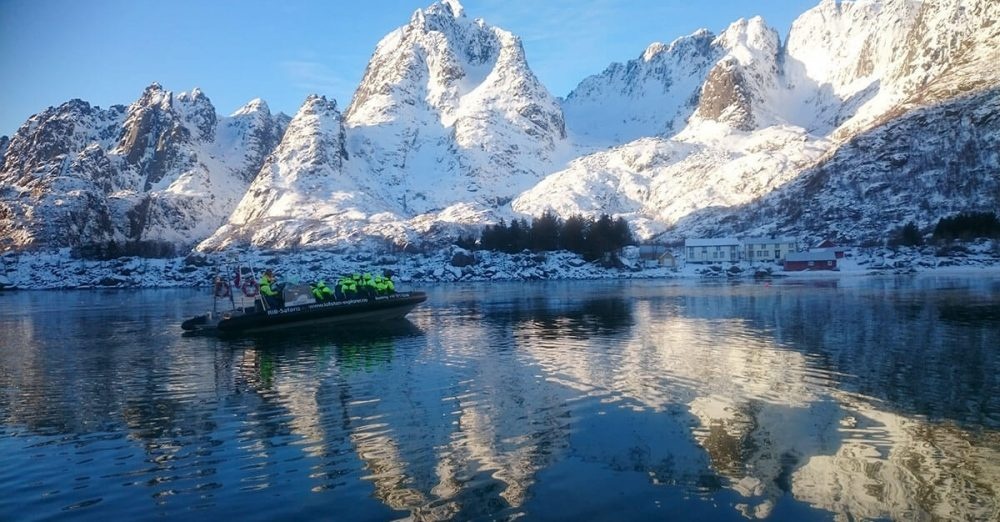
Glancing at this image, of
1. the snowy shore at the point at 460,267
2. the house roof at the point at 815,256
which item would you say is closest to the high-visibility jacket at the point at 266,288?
the snowy shore at the point at 460,267

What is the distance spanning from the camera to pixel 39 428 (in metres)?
18.9

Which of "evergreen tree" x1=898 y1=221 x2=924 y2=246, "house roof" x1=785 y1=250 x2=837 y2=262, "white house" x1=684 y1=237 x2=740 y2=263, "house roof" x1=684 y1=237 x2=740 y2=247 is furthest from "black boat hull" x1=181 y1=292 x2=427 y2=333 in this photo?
"evergreen tree" x1=898 y1=221 x2=924 y2=246

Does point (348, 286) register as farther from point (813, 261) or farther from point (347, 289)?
point (813, 261)

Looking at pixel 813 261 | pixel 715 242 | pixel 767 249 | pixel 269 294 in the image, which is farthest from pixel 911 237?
pixel 269 294

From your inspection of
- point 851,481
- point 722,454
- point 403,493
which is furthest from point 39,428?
point 851,481

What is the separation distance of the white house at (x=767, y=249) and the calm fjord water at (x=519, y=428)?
116861mm

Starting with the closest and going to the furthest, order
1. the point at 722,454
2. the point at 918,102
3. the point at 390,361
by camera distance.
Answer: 1. the point at 722,454
2. the point at 390,361
3. the point at 918,102

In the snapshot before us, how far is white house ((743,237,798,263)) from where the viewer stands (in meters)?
147

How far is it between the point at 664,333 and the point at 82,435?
85.6 ft

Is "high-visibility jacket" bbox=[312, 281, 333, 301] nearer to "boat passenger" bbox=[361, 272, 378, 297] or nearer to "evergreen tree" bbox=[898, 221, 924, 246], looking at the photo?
"boat passenger" bbox=[361, 272, 378, 297]

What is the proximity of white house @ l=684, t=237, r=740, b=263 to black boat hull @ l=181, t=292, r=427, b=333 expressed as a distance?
11408cm

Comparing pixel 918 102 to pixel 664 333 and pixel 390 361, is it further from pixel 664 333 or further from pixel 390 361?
pixel 390 361

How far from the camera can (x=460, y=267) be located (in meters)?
137

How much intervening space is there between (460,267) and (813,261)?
62389 mm
